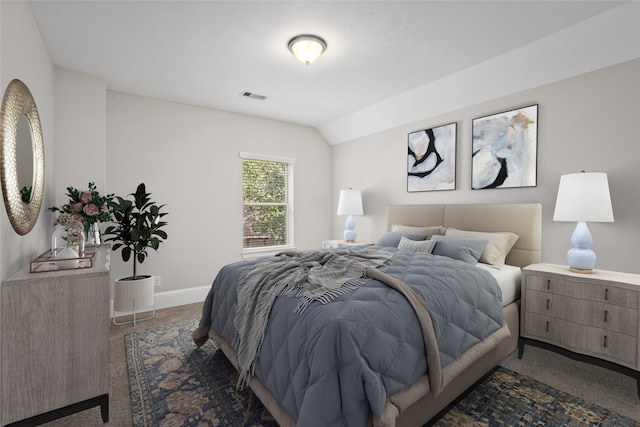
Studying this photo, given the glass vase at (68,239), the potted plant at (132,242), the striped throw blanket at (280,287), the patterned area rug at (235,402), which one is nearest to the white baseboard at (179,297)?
the potted plant at (132,242)

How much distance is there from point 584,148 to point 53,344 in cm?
412

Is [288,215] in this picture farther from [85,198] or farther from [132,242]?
→ [85,198]

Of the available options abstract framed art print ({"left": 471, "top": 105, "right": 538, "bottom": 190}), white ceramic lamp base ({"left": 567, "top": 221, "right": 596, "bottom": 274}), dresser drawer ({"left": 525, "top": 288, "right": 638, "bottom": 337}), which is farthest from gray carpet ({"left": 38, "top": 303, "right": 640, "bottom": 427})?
abstract framed art print ({"left": 471, "top": 105, "right": 538, "bottom": 190})

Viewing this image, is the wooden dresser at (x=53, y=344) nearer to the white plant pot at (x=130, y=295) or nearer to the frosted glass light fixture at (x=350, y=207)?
the white plant pot at (x=130, y=295)

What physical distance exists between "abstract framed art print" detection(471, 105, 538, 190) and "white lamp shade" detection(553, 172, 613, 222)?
25.4 inches

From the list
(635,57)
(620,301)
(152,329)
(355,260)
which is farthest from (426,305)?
(152,329)

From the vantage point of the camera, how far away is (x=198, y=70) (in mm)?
3154

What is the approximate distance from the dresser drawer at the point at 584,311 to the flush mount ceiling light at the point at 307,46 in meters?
2.68

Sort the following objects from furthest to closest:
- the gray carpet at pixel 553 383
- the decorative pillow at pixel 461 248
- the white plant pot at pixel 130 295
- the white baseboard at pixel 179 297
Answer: the white baseboard at pixel 179 297, the white plant pot at pixel 130 295, the decorative pillow at pixel 461 248, the gray carpet at pixel 553 383

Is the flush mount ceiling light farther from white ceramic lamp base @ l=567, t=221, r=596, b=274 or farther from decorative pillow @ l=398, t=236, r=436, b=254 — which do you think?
white ceramic lamp base @ l=567, t=221, r=596, b=274

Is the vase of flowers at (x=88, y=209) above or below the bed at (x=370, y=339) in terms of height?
above

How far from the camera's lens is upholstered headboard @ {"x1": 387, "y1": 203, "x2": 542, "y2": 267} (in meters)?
2.89

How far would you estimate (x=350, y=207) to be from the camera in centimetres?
461

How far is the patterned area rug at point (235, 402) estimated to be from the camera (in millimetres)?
1765
